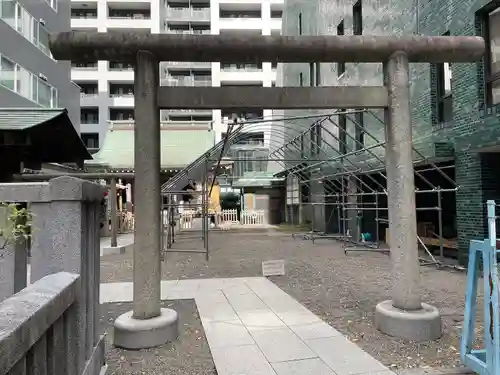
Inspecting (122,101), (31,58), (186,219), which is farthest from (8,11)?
(122,101)

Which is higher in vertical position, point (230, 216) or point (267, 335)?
point (230, 216)

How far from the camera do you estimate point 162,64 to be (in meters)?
46.0

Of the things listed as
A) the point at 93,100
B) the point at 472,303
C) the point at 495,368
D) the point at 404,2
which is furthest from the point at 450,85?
the point at 93,100

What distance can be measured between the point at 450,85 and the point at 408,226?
6.35 m

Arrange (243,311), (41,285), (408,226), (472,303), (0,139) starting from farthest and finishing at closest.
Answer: (0,139) → (243,311) → (408,226) → (472,303) → (41,285)

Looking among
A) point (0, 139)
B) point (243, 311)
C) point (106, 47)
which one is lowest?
point (243, 311)

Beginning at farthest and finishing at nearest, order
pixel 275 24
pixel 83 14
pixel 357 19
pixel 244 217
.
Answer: pixel 275 24
pixel 83 14
pixel 244 217
pixel 357 19

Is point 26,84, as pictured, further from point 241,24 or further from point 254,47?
point 241,24

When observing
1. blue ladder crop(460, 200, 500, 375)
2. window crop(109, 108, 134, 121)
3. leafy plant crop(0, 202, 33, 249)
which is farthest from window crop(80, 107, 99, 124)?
blue ladder crop(460, 200, 500, 375)

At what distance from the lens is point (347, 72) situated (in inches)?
599

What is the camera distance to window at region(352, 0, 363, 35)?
14.8 meters

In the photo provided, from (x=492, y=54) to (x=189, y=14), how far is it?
44.6m

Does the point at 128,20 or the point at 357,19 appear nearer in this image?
the point at 357,19

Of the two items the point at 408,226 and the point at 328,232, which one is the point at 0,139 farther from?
the point at 328,232
